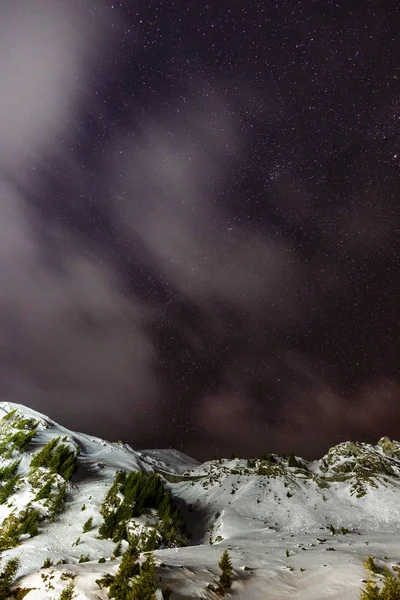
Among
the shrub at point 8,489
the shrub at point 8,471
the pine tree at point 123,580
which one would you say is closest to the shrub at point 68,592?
the pine tree at point 123,580

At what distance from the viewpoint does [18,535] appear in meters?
39.8

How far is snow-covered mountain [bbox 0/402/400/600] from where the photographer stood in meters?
21.8

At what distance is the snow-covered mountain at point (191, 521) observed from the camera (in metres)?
21.8

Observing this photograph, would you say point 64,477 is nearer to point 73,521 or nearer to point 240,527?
point 73,521

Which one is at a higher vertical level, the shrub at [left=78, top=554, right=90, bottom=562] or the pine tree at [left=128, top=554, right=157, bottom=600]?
the pine tree at [left=128, top=554, right=157, bottom=600]

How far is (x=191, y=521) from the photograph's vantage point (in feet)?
203

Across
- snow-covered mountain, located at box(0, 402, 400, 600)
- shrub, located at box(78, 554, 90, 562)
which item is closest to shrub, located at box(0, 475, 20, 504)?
snow-covered mountain, located at box(0, 402, 400, 600)

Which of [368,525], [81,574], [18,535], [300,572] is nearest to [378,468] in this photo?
[368,525]

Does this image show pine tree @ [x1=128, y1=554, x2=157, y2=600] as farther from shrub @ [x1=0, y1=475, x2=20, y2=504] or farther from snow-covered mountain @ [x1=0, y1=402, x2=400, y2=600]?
shrub @ [x1=0, y1=475, x2=20, y2=504]

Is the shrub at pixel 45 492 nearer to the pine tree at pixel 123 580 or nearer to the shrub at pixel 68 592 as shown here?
the pine tree at pixel 123 580

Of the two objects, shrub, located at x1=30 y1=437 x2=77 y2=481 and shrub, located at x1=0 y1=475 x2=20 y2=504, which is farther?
shrub, located at x1=30 y1=437 x2=77 y2=481

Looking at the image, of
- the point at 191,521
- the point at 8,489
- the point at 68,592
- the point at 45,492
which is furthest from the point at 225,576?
the point at 191,521

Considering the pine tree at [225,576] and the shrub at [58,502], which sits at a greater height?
the pine tree at [225,576]

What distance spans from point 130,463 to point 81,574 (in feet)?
251
